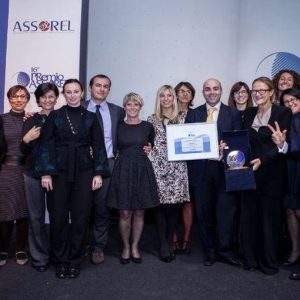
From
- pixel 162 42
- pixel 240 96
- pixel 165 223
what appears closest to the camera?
pixel 165 223

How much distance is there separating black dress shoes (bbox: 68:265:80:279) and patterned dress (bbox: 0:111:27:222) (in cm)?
66

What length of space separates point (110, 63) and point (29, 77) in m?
1.37

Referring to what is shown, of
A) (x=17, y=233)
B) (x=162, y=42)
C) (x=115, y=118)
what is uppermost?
(x=162, y=42)

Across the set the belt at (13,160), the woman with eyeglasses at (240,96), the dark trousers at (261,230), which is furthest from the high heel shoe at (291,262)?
the belt at (13,160)

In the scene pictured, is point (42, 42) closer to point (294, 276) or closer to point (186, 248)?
point (186, 248)

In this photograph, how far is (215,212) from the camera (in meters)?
3.19

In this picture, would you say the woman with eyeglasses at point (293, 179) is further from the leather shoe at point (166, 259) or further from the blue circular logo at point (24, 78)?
the blue circular logo at point (24, 78)

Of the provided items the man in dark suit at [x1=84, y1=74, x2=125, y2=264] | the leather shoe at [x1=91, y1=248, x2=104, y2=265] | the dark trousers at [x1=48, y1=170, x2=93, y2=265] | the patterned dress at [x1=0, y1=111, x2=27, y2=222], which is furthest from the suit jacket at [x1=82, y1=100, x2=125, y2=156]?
the leather shoe at [x1=91, y1=248, x2=104, y2=265]

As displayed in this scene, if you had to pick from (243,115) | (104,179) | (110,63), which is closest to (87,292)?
(104,179)

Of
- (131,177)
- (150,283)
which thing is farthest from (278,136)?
(150,283)

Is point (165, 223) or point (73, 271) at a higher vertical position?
point (165, 223)

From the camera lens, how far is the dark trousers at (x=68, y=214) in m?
2.84

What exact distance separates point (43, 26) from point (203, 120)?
212 cm

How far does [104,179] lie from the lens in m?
3.21
